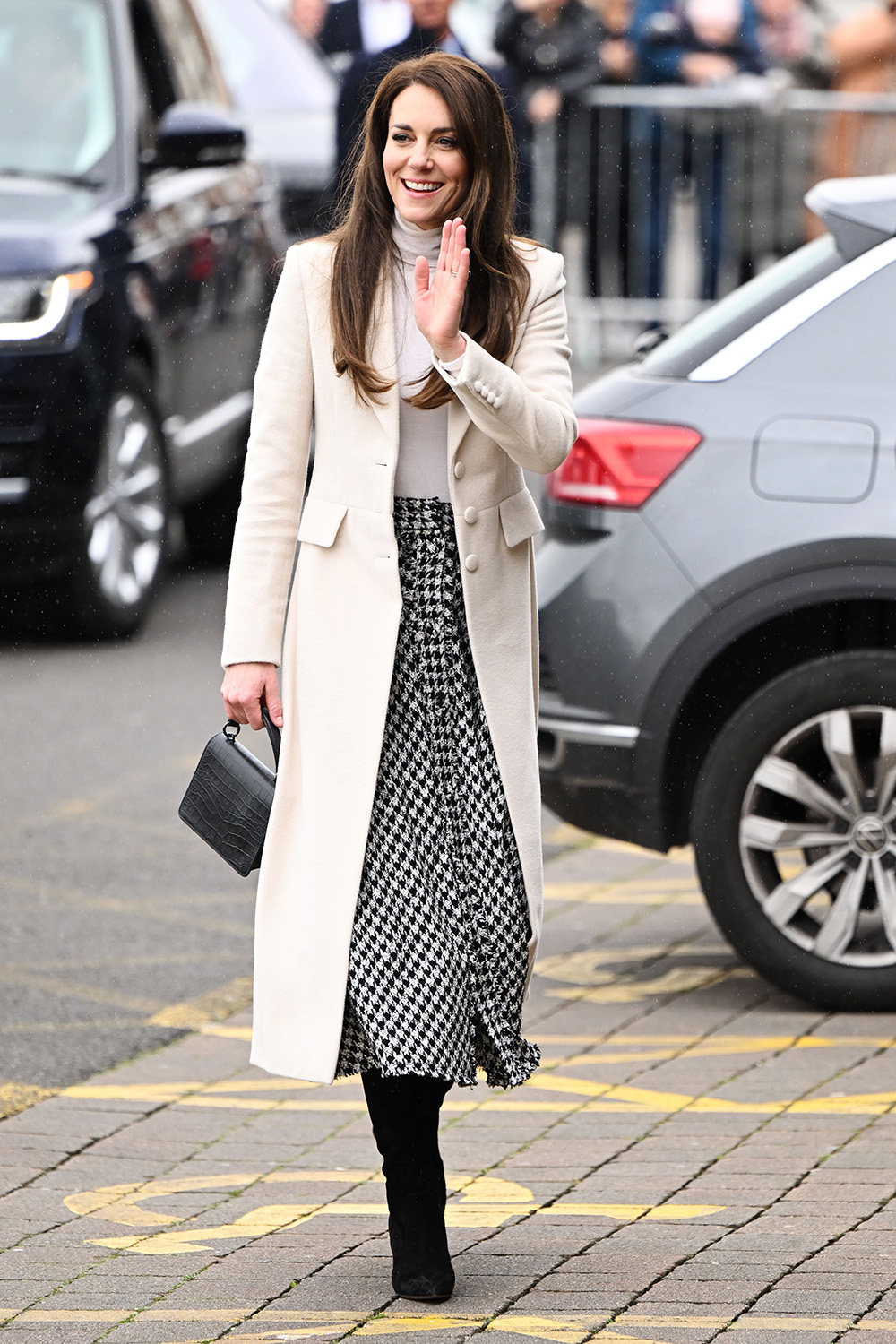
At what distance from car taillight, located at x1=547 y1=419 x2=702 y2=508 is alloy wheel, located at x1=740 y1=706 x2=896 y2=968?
2.19 ft

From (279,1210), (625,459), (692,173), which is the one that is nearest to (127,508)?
(625,459)

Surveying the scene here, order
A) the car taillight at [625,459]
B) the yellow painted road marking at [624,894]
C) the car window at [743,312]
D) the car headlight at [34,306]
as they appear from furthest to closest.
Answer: the car headlight at [34,306] → the yellow painted road marking at [624,894] → the car window at [743,312] → the car taillight at [625,459]

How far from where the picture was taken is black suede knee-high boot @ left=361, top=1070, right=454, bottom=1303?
3936 millimetres

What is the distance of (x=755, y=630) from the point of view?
18.5 feet

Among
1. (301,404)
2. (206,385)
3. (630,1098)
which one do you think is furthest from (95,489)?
(301,404)

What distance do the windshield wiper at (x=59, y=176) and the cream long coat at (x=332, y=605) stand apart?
18.8 ft

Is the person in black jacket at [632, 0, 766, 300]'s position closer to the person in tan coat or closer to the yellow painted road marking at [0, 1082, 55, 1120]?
the yellow painted road marking at [0, 1082, 55, 1120]

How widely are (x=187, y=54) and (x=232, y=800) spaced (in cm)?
714

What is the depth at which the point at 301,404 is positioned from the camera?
3.93 meters

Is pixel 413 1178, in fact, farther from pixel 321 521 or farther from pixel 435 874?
pixel 321 521

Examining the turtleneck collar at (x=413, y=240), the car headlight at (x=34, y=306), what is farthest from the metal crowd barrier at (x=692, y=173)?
the turtleneck collar at (x=413, y=240)

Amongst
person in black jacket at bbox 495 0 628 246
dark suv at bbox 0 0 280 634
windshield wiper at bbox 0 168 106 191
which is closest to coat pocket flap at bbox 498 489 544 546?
dark suv at bbox 0 0 280 634

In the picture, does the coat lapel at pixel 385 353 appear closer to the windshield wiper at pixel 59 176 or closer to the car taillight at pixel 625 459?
the car taillight at pixel 625 459

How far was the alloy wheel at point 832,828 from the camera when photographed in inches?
217
